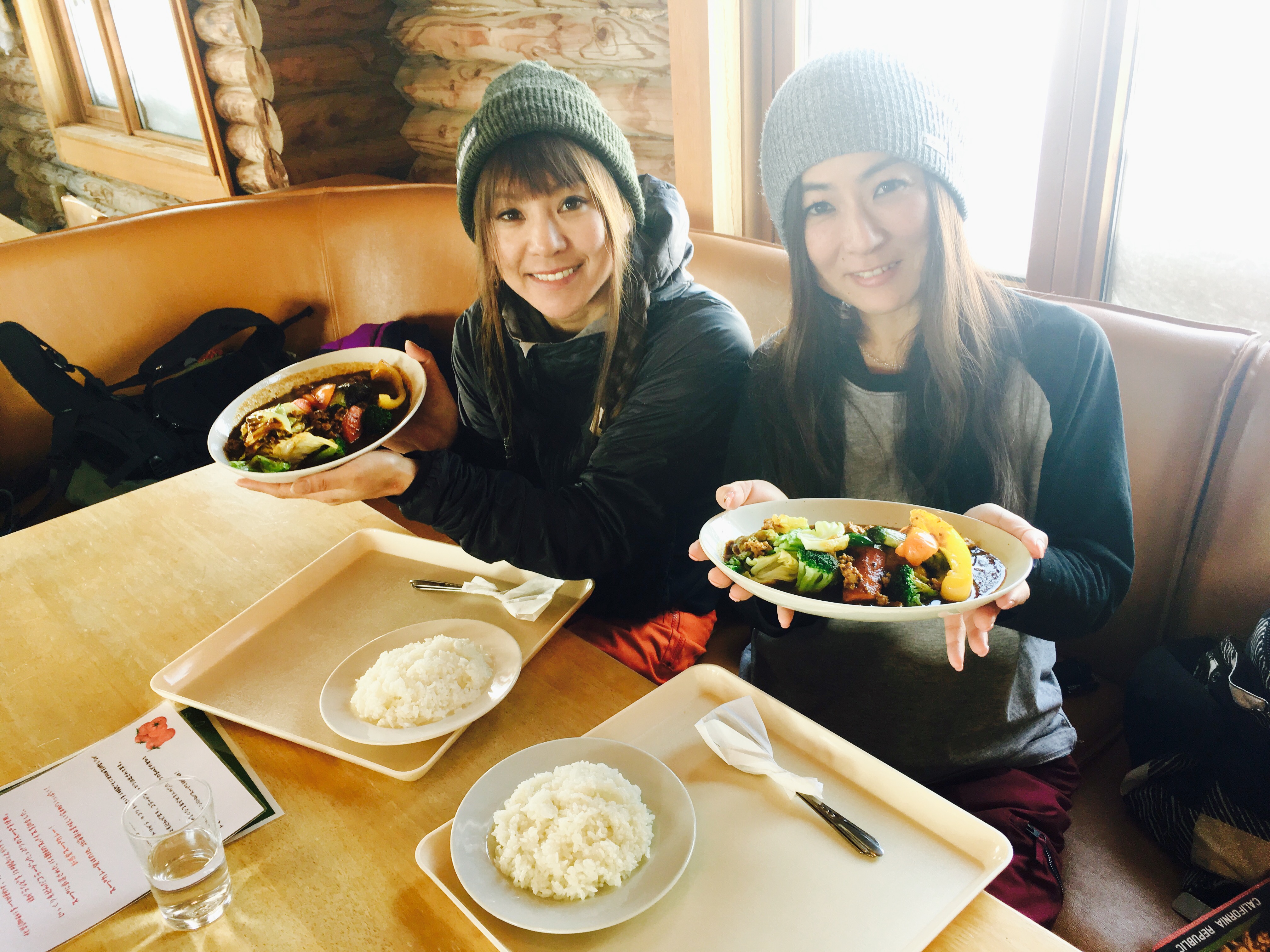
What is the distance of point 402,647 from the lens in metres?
1.16

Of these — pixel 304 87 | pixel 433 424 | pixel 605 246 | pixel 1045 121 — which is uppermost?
pixel 304 87

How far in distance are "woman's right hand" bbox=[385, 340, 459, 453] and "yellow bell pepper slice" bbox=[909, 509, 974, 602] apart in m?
0.95

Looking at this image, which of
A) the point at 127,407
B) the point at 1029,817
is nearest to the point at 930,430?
the point at 1029,817

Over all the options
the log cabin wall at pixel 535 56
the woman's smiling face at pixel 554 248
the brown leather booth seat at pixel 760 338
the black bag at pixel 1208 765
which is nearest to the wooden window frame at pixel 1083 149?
the brown leather booth seat at pixel 760 338

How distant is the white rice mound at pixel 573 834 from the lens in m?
0.80

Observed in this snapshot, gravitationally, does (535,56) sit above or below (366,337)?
above

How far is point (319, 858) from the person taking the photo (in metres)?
0.89

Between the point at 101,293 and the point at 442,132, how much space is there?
1.40 m

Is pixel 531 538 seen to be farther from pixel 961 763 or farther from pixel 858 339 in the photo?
pixel 961 763

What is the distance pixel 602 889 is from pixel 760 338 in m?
1.29

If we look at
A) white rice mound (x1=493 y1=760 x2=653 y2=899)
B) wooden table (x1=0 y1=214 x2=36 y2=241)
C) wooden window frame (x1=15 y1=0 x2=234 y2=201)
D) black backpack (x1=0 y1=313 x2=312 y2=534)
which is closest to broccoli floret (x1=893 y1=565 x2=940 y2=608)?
white rice mound (x1=493 y1=760 x2=653 y2=899)

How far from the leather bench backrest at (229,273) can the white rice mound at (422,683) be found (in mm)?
1660

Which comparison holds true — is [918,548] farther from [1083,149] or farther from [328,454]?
[1083,149]

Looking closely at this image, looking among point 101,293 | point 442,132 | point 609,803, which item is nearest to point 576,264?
point 609,803
